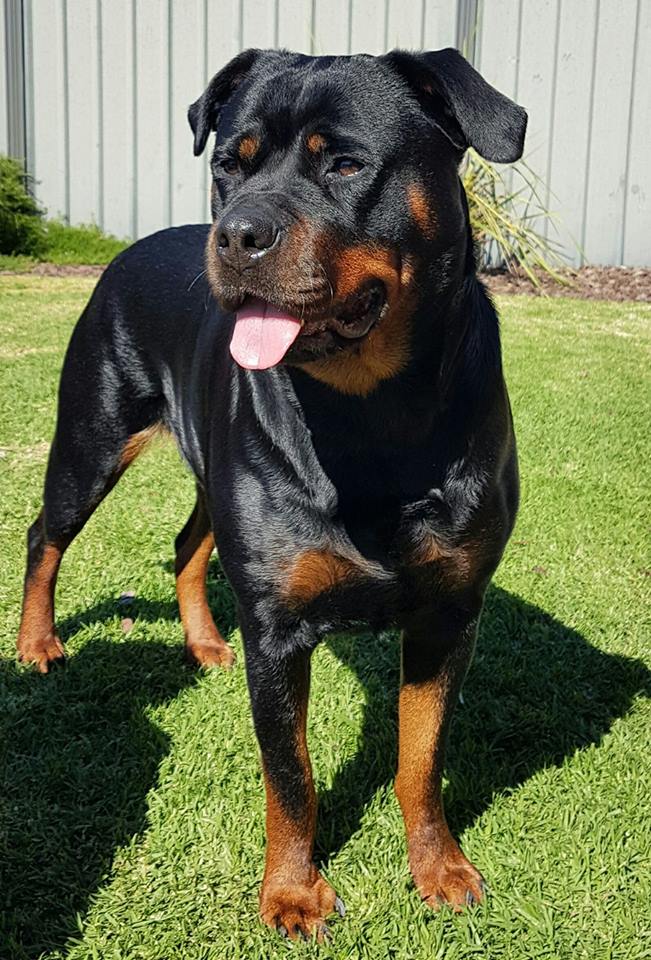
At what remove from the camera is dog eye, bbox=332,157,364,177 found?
229 cm

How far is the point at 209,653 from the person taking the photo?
12.4 feet

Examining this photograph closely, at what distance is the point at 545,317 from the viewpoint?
358 inches

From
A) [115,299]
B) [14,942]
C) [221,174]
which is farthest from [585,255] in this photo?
A: [14,942]

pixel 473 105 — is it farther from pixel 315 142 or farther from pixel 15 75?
pixel 15 75

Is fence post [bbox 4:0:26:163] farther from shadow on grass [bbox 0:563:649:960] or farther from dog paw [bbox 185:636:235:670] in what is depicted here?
dog paw [bbox 185:636:235:670]

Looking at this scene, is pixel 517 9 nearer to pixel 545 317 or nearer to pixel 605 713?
pixel 545 317

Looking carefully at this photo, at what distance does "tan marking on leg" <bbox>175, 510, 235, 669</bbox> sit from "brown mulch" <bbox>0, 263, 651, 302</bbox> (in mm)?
6956

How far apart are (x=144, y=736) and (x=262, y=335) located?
160 centimetres

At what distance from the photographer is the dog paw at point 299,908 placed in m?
2.55

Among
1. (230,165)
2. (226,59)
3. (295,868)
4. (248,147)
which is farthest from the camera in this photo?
(226,59)

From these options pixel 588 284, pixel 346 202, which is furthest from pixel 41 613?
pixel 588 284

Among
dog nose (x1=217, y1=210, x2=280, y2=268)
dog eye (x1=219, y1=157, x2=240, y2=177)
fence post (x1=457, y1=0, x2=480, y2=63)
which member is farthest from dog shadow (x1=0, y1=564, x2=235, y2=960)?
fence post (x1=457, y1=0, x2=480, y2=63)

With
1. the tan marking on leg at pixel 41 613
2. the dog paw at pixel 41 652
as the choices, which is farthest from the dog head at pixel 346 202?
the dog paw at pixel 41 652

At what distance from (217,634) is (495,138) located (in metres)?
2.18
